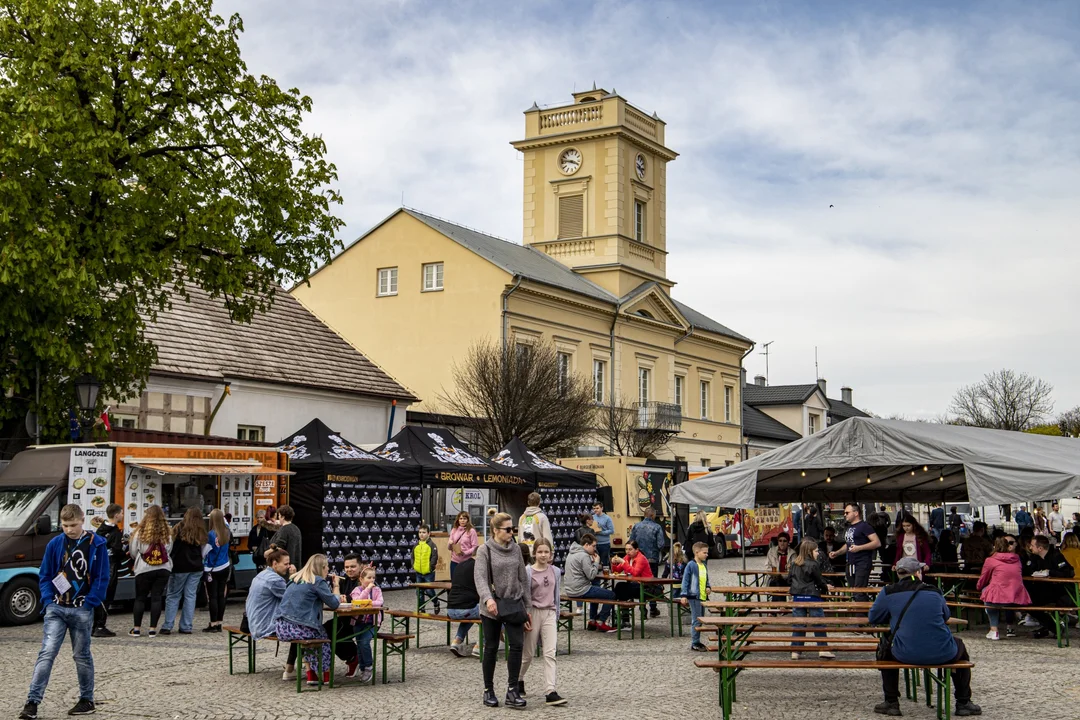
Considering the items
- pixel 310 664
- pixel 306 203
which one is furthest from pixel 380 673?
pixel 306 203

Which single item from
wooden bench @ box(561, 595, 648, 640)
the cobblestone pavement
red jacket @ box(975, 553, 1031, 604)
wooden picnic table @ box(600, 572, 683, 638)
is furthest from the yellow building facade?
the cobblestone pavement

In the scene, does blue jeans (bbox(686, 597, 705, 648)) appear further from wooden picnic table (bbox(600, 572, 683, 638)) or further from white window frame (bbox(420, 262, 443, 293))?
white window frame (bbox(420, 262, 443, 293))

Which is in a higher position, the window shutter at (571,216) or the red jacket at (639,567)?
the window shutter at (571,216)

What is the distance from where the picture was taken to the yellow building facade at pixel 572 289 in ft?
140

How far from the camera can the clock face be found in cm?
5047

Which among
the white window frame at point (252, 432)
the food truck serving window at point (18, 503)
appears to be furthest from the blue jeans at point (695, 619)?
the white window frame at point (252, 432)

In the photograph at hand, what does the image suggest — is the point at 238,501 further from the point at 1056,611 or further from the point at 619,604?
the point at 1056,611

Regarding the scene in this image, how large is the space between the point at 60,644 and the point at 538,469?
16932 millimetres

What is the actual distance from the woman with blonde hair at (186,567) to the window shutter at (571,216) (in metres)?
35.8

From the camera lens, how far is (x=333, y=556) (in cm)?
2138

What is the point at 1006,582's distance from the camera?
1564 cm

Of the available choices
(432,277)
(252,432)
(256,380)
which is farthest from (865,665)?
(432,277)

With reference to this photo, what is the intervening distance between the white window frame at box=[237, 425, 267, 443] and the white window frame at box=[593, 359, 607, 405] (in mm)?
18303

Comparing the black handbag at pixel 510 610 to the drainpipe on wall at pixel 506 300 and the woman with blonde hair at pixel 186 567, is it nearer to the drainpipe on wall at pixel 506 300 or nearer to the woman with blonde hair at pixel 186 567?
the woman with blonde hair at pixel 186 567
